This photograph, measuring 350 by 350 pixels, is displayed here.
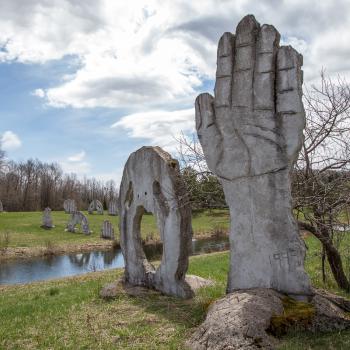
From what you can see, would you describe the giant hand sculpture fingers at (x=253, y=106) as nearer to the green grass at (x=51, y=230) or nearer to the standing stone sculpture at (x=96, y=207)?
the green grass at (x=51, y=230)

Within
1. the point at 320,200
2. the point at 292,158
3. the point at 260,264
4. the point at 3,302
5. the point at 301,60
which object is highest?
the point at 301,60

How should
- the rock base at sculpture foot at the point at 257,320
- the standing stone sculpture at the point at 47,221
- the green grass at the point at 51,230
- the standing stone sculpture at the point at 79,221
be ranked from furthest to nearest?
the standing stone sculpture at the point at 47,221, the standing stone sculpture at the point at 79,221, the green grass at the point at 51,230, the rock base at sculpture foot at the point at 257,320

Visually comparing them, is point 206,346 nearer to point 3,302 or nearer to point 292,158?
point 292,158

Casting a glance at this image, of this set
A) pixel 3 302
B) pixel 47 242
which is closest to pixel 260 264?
pixel 3 302

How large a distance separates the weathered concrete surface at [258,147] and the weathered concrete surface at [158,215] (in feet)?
5.47

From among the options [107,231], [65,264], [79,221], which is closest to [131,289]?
[65,264]

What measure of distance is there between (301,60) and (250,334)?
181 inches

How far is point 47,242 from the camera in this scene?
3453 cm

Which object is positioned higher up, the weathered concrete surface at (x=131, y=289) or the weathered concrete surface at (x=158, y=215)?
the weathered concrete surface at (x=158, y=215)

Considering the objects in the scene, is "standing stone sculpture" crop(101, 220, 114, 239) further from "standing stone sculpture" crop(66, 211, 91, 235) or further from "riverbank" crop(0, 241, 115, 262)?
"standing stone sculpture" crop(66, 211, 91, 235)

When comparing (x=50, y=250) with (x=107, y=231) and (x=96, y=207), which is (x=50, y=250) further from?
(x=96, y=207)

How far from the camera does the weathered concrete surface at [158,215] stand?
10188mm

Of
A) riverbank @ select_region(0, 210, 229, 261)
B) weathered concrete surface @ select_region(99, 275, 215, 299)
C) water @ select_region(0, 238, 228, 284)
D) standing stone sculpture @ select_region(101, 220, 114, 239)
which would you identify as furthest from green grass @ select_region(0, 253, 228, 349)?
standing stone sculpture @ select_region(101, 220, 114, 239)

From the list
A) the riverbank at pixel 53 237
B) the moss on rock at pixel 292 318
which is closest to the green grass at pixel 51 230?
the riverbank at pixel 53 237
